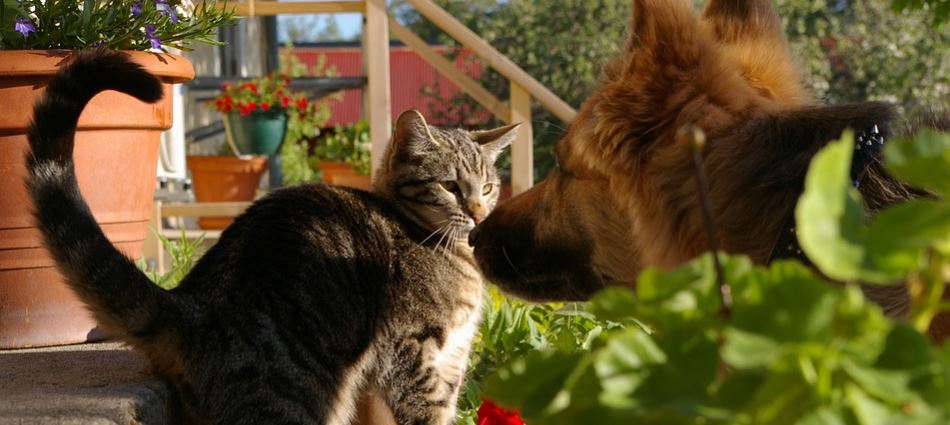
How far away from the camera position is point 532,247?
291 cm

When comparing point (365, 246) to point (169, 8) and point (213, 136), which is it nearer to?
point (169, 8)

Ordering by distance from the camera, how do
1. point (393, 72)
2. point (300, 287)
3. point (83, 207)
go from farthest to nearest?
1. point (393, 72)
2. point (300, 287)
3. point (83, 207)

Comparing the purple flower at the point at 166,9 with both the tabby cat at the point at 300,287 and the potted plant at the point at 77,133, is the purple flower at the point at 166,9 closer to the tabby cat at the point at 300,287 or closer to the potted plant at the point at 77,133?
the potted plant at the point at 77,133

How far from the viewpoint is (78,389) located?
286cm

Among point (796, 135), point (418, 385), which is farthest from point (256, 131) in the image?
point (796, 135)

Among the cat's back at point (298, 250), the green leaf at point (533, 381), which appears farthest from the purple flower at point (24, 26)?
the green leaf at point (533, 381)

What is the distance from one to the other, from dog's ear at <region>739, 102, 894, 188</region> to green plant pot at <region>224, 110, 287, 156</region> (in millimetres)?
8739

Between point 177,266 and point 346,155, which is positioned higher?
point 177,266

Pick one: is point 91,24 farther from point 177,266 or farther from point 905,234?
point 905,234

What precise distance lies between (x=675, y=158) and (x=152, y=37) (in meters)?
2.20

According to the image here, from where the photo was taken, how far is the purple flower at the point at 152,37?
12.1 ft

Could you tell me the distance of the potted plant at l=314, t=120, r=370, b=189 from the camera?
11.0 m

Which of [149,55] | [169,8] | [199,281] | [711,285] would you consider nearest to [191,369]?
[199,281]

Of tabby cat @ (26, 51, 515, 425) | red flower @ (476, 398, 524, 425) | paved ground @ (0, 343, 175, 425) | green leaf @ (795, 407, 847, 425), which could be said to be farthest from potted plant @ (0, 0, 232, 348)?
green leaf @ (795, 407, 847, 425)
